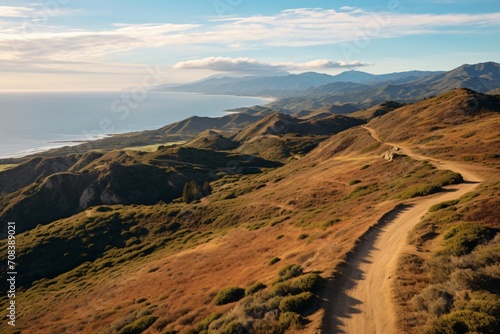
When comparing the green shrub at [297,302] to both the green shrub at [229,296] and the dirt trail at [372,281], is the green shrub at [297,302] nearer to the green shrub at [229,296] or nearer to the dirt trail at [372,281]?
Answer: the dirt trail at [372,281]

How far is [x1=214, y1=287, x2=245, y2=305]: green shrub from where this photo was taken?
2211cm

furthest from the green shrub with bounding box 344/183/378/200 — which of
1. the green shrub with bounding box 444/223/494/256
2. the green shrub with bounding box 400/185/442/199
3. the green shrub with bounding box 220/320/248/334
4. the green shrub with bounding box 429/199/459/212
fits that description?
the green shrub with bounding box 220/320/248/334

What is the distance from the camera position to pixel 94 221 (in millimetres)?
80875

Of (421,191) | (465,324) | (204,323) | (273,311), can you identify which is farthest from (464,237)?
(204,323)

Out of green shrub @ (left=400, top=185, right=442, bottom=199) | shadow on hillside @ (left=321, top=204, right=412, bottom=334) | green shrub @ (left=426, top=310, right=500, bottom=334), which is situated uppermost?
green shrub @ (left=426, top=310, right=500, bottom=334)

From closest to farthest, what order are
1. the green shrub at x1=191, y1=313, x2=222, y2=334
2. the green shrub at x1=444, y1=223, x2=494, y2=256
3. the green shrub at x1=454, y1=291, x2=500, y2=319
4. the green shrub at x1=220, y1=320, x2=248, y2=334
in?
A: 1. the green shrub at x1=454, y1=291, x2=500, y2=319
2. the green shrub at x1=220, y1=320, x2=248, y2=334
3. the green shrub at x1=191, y1=313, x2=222, y2=334
4. the green shrub at x1=444, y1=223, x2=494, y2=256

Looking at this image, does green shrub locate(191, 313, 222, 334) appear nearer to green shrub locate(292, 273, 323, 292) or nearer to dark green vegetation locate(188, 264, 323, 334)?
dark green vegetation locate(188, 264, 323, 334)

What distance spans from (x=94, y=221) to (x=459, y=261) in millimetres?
82917

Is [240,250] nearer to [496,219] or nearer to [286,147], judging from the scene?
[496,219]

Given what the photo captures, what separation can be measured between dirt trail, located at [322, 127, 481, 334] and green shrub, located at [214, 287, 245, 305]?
7162 millimetres

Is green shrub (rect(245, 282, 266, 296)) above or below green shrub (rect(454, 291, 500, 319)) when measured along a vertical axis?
below

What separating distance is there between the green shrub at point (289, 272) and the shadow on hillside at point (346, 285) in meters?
2.86

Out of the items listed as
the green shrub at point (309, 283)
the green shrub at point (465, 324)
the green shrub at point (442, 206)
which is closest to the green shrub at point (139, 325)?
the green shrub at point (309, 283)

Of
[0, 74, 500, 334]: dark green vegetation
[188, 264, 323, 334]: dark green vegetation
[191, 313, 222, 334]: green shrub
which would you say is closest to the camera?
[188, 264, 323, 334]: dark green vegetation
